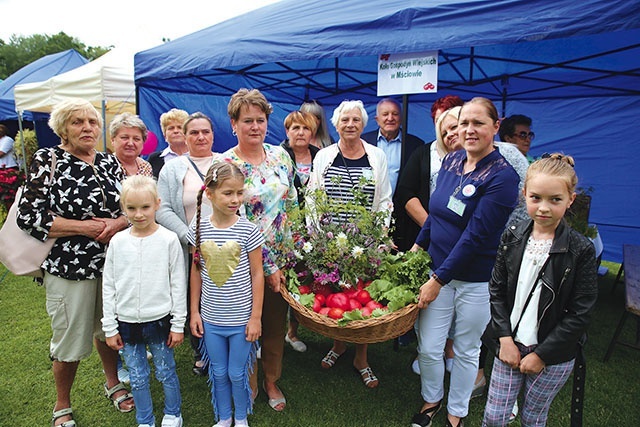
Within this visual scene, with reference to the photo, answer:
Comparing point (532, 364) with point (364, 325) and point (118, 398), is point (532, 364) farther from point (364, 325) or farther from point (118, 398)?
point (118, 398)

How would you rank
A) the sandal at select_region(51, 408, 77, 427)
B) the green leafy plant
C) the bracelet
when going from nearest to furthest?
1. the bracelet
2. the sandal at select_region(51, 408, 77, 427)
3. the green leafy plant

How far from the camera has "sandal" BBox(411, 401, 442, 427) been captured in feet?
7.93

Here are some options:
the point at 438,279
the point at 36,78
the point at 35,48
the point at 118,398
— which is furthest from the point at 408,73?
the point at 35,48

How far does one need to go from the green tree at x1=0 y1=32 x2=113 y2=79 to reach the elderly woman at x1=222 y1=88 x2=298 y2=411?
2156 inches

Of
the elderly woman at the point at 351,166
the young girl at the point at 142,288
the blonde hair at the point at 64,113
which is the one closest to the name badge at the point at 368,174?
the elderly woman at the point at 351,166

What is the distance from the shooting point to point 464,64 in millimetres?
5504

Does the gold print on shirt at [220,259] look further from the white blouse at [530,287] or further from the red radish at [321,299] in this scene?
the white blouse at [530,287]

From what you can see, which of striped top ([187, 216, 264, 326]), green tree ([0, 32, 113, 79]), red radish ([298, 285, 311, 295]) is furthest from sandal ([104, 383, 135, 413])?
green tree ([0, 32, 113, 79])

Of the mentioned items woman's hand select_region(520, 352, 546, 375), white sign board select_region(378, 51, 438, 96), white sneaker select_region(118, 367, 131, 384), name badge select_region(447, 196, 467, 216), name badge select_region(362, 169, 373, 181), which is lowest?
white sneaker select_region(118, 367, 131, 384)

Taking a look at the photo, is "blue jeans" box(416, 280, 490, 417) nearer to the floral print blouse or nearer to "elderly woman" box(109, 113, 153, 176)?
the floral print blouse

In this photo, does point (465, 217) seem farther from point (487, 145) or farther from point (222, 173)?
point (222, 173)

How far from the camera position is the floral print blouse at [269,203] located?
2332 mm

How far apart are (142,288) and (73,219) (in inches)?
21.6

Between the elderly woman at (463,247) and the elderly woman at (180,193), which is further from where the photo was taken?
the elderly woman at (180,193)
